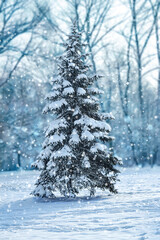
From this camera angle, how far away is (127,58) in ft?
94.2

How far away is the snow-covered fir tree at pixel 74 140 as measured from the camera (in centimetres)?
1080

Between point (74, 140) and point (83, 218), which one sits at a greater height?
point (74, 140)

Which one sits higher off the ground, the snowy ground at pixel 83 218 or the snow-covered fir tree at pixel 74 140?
the snow-covered fir tree at pixel 74 140

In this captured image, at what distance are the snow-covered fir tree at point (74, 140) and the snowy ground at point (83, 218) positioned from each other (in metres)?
0.54

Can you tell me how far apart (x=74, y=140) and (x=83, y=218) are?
366 centimetres

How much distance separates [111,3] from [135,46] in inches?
153

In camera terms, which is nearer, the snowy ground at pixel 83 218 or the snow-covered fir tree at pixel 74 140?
the snowy ground at pixel 83 218

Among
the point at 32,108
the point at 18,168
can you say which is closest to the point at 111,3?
the point at 32,108

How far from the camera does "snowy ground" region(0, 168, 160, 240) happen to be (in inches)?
236

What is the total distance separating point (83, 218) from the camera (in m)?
7.48

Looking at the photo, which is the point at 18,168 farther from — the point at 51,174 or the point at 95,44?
the point at 51,174

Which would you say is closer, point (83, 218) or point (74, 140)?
point (83, 218)

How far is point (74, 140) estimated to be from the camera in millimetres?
10828

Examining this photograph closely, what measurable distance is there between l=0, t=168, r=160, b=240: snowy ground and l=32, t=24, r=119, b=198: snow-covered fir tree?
54 centimetres
